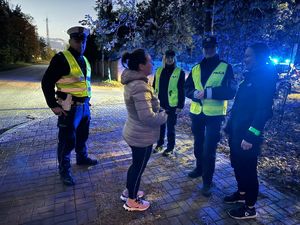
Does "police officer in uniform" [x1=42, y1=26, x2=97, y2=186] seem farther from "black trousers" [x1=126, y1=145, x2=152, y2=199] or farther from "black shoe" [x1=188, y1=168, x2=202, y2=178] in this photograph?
"black shoe" [x1=188, y1=168, x2=202, y2=178]

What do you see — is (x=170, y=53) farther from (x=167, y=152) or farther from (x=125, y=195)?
(x=125, y=195)

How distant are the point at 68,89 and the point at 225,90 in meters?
2.08

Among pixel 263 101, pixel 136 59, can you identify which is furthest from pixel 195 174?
pixel 136 59

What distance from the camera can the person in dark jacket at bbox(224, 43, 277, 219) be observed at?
2.43 metres

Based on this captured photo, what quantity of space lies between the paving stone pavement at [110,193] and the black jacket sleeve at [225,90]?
1336 millimetres

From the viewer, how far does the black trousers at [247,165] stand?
261 centimetres

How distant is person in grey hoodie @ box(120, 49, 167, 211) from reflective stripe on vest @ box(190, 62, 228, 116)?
80 cm

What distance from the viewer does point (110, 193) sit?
10.7ft

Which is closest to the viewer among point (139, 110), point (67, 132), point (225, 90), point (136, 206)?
point (139, 110)

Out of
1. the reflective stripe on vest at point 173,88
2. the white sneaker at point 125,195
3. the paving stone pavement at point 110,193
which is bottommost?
the paving stone pavement at point 110,193

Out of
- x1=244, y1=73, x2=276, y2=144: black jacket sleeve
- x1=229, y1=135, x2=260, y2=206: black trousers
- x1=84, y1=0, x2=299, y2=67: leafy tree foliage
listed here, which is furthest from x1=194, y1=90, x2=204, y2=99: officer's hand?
x1=84, y1=0, x2=299, y2=67: leafy tree foliage

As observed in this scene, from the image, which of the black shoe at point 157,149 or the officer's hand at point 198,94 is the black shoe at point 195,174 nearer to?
the black shoe at point 157,149

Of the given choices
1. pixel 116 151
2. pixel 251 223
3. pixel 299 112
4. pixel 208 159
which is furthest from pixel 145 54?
pixel 299 112

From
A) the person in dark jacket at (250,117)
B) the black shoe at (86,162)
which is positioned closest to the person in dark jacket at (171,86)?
the black shoe at (86,162)
